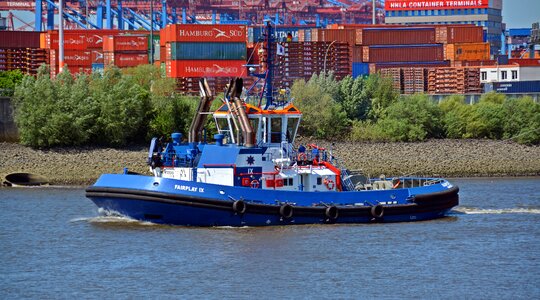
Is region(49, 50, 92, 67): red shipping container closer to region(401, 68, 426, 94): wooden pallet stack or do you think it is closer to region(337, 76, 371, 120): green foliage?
region(401, 68, 426, 94): wooden pallet stack

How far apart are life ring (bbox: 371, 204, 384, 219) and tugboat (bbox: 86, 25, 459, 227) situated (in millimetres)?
26

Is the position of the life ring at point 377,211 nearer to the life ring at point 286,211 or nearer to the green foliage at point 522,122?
the life ring at point 286,211

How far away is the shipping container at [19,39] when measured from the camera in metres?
84.6

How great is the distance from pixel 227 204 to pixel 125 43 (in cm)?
4713

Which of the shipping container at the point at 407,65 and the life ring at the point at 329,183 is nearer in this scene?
the life ring at the point at 329,183

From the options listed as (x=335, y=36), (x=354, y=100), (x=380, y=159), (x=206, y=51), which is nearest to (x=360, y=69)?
(x=335, y=36)

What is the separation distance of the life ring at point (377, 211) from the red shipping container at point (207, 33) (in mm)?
36618

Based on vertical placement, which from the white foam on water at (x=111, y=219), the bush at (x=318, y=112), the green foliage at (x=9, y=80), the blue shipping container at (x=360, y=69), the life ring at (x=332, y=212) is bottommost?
the white foam on water at (x=111, y=219)

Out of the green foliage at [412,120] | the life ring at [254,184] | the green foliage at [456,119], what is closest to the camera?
the life ring at [254,184]

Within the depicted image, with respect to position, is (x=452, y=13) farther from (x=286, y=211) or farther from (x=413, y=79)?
(x=286, y=211)

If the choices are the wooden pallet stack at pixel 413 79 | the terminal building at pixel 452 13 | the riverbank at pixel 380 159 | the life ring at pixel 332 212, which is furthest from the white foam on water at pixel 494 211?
the terminal building at pixel 452 13

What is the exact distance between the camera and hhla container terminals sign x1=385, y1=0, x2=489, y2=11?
142750 millimetres

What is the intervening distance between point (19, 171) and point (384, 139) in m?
18.0

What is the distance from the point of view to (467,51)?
8538cm
